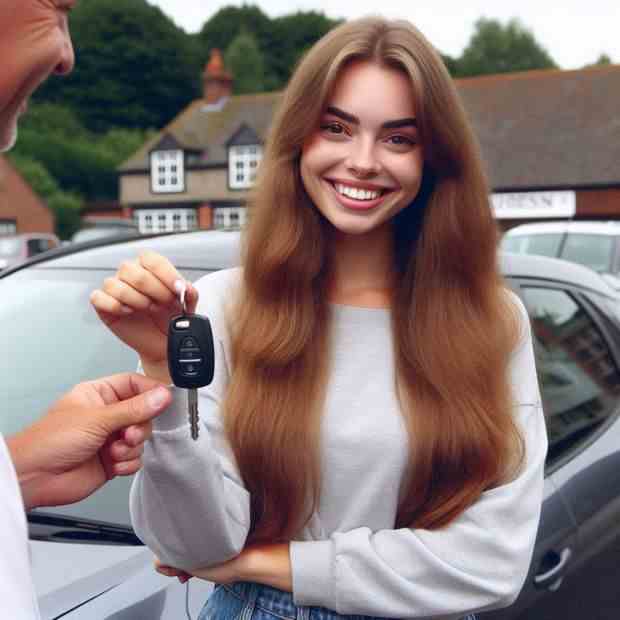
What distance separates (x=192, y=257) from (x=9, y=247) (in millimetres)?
17877

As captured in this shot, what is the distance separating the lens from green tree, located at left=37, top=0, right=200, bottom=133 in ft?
203

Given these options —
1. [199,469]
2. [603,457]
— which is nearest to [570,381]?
[603,457]

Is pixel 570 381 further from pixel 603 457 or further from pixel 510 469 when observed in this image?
pixel 510 469

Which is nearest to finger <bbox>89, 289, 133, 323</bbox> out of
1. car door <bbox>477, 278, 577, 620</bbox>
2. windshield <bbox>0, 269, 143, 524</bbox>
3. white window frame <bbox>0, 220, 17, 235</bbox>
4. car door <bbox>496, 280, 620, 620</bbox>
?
windshield <bbox>0, 269, 143, 524</bbox>

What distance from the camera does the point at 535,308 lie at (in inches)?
117

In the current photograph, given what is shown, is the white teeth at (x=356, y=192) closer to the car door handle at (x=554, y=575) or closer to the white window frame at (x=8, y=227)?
the car door handle at (x=554, y=575)

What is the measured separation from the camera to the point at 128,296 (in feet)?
4.51

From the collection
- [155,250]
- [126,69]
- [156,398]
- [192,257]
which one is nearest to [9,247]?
[155,250]

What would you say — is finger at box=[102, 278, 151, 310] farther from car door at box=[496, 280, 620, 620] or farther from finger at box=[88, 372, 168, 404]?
car door at box=[496, 280, 620, 620]

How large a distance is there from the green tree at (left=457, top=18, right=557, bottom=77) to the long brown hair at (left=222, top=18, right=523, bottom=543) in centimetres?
6741

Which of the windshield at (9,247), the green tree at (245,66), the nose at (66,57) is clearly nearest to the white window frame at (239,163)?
the windshield at (9,247)

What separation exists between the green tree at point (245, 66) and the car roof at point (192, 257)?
65692mm

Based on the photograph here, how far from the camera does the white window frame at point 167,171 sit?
40.6 meters

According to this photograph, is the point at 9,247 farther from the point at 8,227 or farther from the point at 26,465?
the point at 26,465
